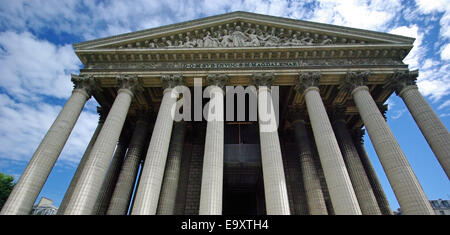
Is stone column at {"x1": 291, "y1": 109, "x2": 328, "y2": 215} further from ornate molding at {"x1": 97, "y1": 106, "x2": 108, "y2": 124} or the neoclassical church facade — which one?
ornate molding at {"x1": 97, "y1": 106, "x2": 108, "y2": 124}

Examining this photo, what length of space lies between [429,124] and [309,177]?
744cm

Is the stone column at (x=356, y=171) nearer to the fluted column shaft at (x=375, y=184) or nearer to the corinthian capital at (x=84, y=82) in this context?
the fluted column shaft at (x=375, y=184)

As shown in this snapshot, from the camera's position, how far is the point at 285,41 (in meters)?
16.6

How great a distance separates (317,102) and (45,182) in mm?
15973

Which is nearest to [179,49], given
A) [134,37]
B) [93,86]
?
[134,37]

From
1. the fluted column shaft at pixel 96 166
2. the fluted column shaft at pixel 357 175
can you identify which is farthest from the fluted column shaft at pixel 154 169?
the fluted column shaft at pixel 357 175

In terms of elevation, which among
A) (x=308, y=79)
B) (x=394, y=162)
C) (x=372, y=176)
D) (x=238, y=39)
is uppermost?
(x=238, y=39)

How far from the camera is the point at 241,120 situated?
67.7ft

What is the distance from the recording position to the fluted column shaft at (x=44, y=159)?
34.9 ft

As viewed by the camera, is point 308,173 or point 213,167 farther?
point 308,173

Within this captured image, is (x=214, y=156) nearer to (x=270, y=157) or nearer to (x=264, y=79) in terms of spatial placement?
(x=270, y=157)

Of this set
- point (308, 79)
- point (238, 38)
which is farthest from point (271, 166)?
point (238, 38)

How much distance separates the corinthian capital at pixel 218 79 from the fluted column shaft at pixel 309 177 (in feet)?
23.9
